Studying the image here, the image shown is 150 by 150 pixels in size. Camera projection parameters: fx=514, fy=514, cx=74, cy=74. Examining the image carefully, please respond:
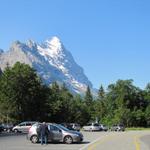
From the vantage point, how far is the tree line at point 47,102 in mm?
109625

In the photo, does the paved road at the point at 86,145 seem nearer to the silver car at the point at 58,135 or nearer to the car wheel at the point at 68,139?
the silver car at the point at 58,135

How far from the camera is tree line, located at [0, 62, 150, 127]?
109625 millimetres

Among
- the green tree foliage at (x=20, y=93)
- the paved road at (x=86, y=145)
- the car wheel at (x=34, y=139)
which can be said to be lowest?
the paved road at (x=86, y=145)

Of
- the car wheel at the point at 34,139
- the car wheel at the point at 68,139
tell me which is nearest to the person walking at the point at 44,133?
the car wheel at the point at 34,139

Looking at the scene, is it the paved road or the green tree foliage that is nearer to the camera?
the paved road

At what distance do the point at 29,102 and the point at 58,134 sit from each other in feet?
236

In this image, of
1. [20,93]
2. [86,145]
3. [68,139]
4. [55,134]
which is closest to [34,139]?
[55,134]

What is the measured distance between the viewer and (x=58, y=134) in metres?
39.5

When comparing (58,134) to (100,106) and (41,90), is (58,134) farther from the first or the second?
(100,106)

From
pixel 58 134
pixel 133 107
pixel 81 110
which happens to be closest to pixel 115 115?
pixel 133 107

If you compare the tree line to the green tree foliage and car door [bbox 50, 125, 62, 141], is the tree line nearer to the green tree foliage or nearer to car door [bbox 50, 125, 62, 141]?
the green tree foliage

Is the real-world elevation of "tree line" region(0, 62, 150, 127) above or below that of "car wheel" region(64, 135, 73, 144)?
above

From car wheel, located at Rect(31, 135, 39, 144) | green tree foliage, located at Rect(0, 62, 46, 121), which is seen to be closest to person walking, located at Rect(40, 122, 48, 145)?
car wheel, located at Rect(31, 135, 39, 144)

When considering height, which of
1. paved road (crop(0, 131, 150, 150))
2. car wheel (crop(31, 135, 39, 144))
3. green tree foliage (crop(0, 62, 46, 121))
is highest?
green tree foliage (crop(0, 62, 46, 121))
